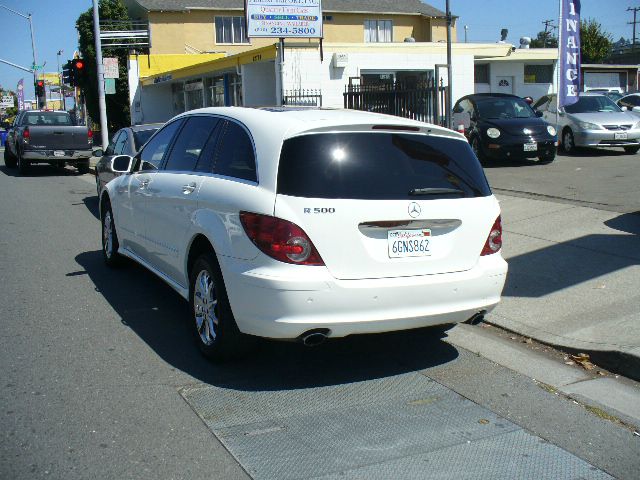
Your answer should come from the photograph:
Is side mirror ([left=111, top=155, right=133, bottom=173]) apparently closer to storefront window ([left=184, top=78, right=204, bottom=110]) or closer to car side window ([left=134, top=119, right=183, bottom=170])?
car side window ([left=134, top=119, right=183, bottom=170])

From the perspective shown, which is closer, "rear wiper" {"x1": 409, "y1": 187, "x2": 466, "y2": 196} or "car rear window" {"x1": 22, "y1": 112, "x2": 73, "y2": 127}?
"rear wiper" {"x1": 409, "y1": 187, "x2": 466, "y2": 196}

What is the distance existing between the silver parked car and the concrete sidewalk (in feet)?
27.7

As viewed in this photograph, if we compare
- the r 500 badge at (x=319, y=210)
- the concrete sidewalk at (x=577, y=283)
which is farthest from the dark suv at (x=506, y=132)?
the r 500 badge at (x=319, y=210)

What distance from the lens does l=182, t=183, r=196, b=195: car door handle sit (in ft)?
18.3

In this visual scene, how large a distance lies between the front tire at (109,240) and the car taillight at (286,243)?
12.7 feet

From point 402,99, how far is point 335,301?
45.3 feet

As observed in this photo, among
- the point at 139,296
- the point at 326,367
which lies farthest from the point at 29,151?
the point at 326,367

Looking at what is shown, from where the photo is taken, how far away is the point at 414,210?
478cm

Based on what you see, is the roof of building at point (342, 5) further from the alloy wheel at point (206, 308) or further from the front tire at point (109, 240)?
the alloy wheel at point (206, 308)

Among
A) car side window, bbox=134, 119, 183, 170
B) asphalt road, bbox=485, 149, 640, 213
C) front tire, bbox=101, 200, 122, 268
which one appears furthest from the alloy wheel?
asphalt road, bbox=485, 149, 640, 213

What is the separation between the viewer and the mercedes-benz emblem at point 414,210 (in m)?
4.77

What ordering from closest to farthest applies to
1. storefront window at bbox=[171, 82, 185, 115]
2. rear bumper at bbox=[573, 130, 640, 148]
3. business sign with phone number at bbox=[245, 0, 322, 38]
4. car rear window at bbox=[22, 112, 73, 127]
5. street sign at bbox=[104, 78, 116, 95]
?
rear bumper at bbox=[573, 130, 640, 148] < business sign with phone number at bbox=[245, 0, 322, 38] < car rear window at bbox=[22, 112, 73, 127] < street sign at bbox=[104, 78, 116, 95] < storefront window at bbox=[171, 82, 185, 115]

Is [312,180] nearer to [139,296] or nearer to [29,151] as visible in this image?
[139,296]

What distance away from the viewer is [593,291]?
6.73 meters
